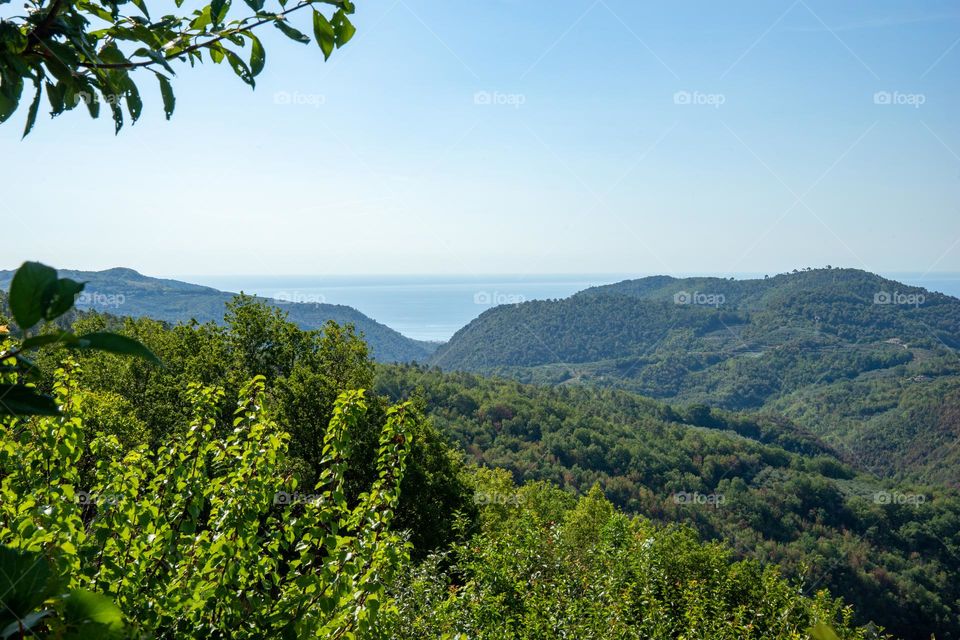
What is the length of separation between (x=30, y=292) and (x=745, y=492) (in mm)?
88076

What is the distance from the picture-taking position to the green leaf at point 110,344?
1.96 ft

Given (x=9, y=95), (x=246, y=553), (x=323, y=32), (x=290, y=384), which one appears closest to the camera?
(x=9, y=95)

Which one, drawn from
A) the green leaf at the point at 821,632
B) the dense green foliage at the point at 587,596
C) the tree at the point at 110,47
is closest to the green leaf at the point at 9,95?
the tree at the point at 110,47

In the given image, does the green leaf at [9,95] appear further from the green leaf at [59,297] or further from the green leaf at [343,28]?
the green leaf at [59,297]

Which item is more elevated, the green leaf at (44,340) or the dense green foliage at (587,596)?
the green leaf at (44,340)

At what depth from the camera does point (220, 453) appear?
3283 millimetres

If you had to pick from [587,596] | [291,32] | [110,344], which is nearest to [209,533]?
[291,32]

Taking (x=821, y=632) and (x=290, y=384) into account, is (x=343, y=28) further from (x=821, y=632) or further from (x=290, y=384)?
(x=290, y=384)

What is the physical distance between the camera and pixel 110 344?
607mm

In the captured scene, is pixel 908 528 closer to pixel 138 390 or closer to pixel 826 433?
pixel 826 433

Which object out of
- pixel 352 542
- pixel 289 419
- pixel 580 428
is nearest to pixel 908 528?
pixel 580 428

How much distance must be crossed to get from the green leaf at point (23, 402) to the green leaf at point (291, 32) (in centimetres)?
103

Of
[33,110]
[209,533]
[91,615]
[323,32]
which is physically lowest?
[209,533]

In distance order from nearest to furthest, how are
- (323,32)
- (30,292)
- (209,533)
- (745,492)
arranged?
(30,292) < (323,32) < (209,533) < (745,492)
